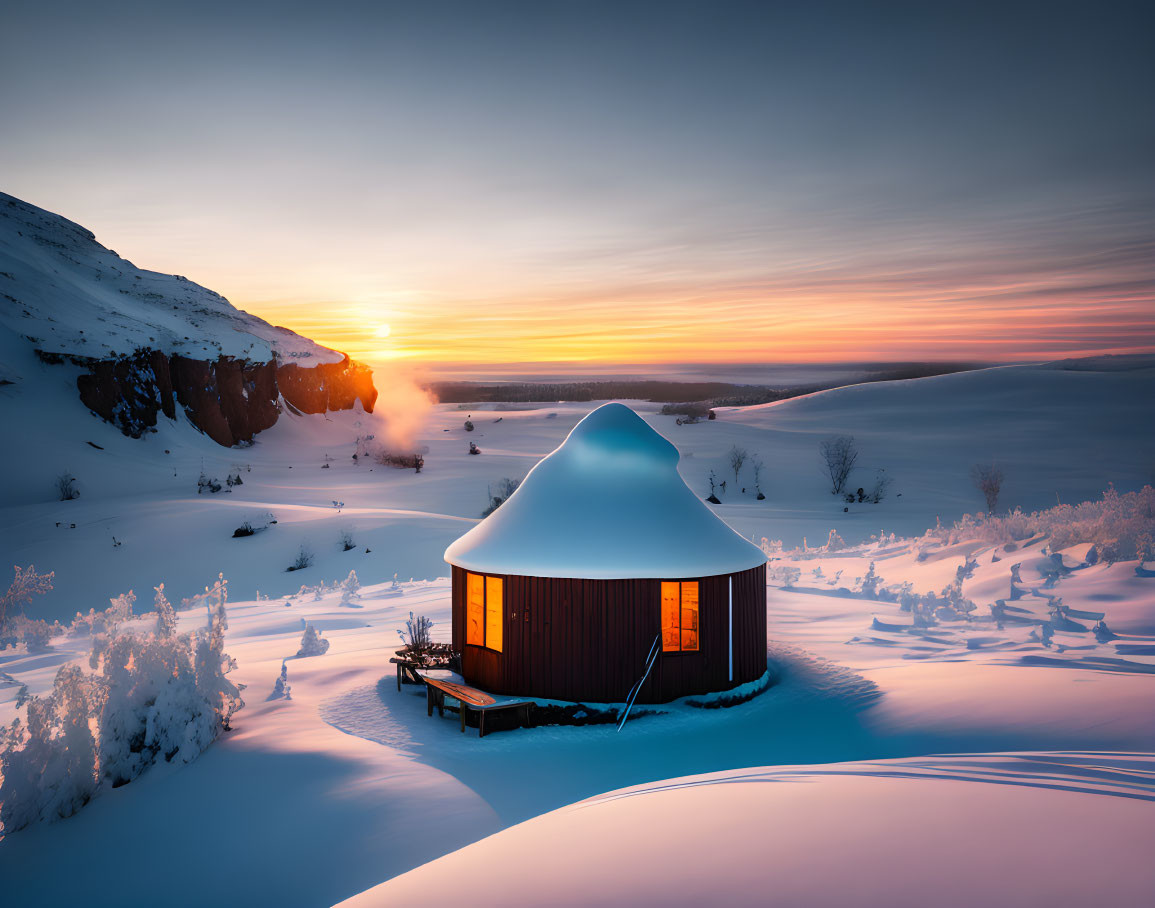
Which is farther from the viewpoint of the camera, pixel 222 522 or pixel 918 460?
pixel 918 460

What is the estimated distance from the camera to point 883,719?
8.68 meters

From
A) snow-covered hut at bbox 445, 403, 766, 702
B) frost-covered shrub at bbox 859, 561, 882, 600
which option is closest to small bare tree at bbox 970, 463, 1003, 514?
frost-covered shrub at bbox 859, 561, 882, 600

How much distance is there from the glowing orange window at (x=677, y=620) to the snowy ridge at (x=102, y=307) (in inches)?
1845

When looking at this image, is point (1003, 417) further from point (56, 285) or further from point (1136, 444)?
point (56, 285)

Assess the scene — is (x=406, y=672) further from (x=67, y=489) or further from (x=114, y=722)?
(x=67, y=489)

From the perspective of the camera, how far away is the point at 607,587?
10047mm

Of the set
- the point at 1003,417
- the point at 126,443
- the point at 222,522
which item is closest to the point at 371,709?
the point at 222,522

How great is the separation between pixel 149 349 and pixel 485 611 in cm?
4759

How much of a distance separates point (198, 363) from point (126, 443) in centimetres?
1028

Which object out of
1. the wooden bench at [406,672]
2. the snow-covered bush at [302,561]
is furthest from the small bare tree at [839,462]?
the wooden bench at [406,672]

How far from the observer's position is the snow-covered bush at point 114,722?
6.89 metres

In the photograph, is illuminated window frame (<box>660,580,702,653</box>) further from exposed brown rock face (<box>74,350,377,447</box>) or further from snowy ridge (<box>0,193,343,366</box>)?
snowy ridge (<box>0,193,343,366</box>)

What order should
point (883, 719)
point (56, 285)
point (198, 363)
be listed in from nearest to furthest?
point (883, 719)
point (198, 363)
point (56, 285)

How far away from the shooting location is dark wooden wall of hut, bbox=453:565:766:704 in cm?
1004
